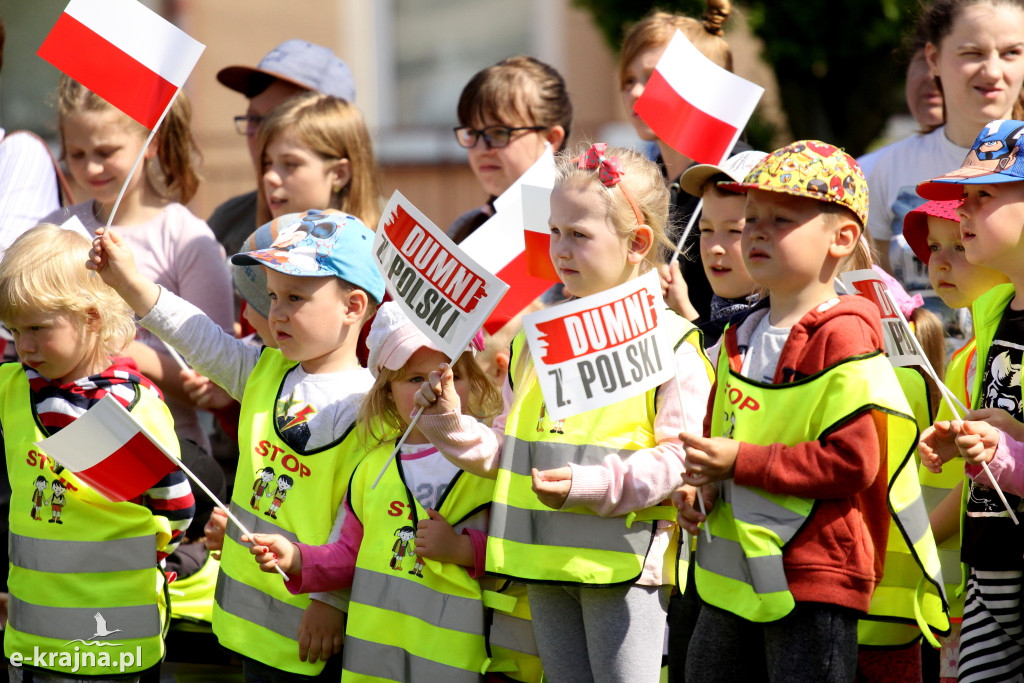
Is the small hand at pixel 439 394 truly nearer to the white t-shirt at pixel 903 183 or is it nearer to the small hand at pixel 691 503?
the small hand at pixel 691 503

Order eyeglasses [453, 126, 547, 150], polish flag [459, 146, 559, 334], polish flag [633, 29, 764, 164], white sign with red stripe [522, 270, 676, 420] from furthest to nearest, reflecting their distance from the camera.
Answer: eyeglasses [453, 126, 547, 150], polish flag [633, 29, 764, 164], polish flag [459, 146, 559, 334], white sign with red stripe [522, 270, 676, 420]

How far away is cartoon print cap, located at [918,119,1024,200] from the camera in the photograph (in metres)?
3.09

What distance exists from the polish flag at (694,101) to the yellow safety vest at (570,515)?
1.05 m

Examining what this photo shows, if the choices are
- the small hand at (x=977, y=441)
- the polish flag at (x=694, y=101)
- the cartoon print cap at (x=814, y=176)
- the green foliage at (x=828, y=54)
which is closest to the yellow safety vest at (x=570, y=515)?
the cartoon print cap at (x=814, y=176)

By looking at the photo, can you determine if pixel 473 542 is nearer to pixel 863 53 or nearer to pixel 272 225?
pixel 272 225

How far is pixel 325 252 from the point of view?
145 inches

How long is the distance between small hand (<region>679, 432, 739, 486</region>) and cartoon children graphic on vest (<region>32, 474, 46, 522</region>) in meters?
1.92

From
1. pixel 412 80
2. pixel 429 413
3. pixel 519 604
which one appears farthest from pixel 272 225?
pixel 412 80

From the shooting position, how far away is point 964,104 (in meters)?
4.35

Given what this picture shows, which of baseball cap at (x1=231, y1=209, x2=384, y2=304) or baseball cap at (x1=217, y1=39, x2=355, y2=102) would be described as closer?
baseball cap at (x1=231, y1=209, x2=384, y2=304)

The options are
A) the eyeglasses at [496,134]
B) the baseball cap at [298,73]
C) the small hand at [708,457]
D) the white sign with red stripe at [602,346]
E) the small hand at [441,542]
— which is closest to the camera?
the small hand at [708,457]

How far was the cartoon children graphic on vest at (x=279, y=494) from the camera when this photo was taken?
3.58 metres

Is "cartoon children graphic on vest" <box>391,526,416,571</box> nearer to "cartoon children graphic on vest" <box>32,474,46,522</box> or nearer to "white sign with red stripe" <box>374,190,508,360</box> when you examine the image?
"white sign with red stripe" <box>374,190,508,360</box>

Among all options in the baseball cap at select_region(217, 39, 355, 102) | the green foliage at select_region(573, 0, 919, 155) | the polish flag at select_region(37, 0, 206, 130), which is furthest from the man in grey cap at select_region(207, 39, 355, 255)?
the green foliage at select_region(573, 0, 919, 155)
